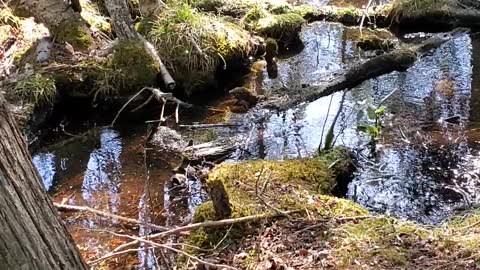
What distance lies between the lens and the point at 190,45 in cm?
674

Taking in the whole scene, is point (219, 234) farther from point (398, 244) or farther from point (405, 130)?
point (405, 130)

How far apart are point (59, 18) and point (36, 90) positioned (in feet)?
5.23

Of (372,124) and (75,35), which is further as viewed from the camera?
(75,35)

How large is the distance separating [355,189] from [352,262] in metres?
1.62

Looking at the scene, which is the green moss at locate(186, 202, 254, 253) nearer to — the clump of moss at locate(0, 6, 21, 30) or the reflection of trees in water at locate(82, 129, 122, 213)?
the reflection of trees in water at locate(82, 129, 122, 213)

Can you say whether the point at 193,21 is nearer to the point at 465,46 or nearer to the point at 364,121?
A: the point at 364,121

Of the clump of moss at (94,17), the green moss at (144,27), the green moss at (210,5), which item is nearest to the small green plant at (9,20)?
the clump of moss at (94,17)

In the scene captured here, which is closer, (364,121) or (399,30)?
(364,121)

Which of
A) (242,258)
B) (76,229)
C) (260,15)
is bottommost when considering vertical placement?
(76,229)

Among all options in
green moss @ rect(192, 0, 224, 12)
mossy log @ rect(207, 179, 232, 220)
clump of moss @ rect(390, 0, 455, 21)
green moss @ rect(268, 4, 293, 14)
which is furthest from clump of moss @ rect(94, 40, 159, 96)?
clump of moss @ rect(390, 0, 455, 21)

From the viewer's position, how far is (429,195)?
14.3ft

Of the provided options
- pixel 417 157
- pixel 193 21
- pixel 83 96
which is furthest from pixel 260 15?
pixel 417 157

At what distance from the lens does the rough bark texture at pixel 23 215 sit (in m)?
1.55

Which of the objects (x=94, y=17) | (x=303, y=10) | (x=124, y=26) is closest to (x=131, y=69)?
(x=124, y=26)
